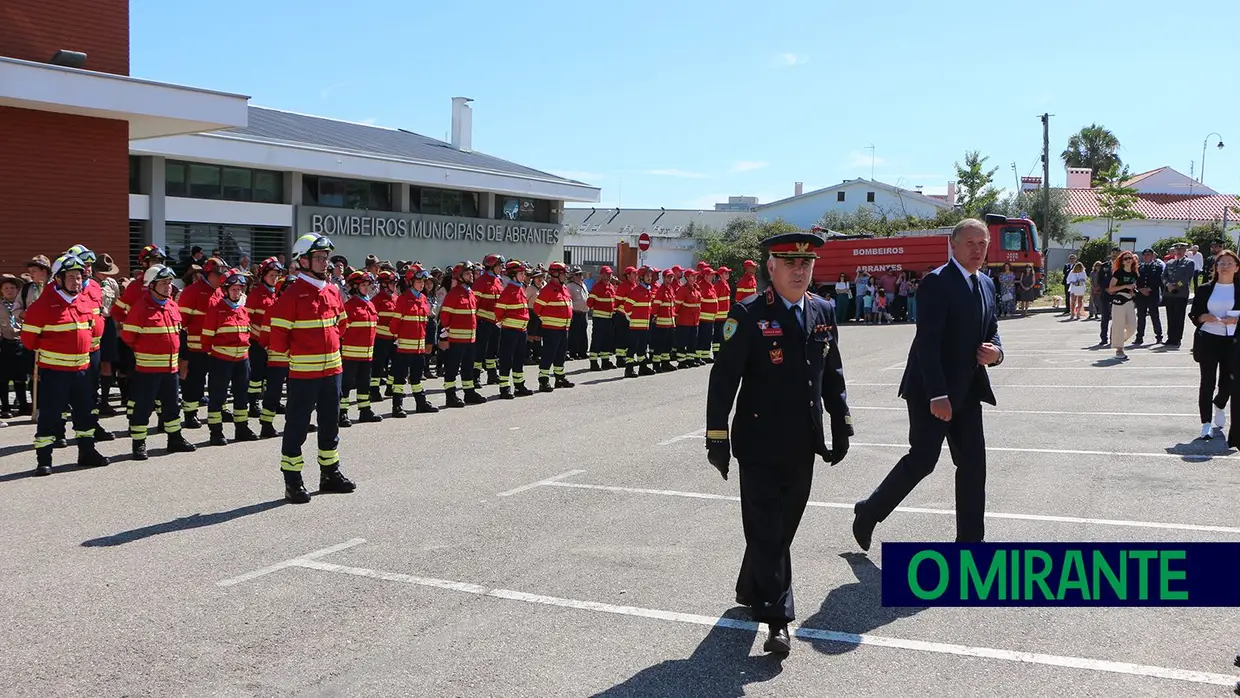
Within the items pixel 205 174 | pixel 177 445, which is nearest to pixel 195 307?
pixel 177 445

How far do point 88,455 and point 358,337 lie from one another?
3.31 meters

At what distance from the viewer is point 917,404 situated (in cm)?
676

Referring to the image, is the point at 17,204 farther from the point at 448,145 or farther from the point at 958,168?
the point at 958,168

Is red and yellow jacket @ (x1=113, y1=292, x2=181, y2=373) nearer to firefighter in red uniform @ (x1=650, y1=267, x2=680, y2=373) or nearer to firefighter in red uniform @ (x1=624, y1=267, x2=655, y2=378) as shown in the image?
firefighter in red uniform @ (x1=624, y1=267, x2=655, y2=378)

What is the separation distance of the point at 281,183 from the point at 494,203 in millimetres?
9516

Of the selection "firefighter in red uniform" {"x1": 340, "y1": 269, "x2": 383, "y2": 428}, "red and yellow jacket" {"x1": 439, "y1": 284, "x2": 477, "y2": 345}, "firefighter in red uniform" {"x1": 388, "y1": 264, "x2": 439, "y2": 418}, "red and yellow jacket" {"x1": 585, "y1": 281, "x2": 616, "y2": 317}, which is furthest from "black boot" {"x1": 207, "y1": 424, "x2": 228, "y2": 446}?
"red and yellow jacket" {"x1": 585, "y1": 281, "x2": 616, "y2": 317}

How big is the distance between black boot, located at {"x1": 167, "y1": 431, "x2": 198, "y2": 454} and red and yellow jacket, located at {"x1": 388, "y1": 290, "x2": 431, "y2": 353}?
361 cm

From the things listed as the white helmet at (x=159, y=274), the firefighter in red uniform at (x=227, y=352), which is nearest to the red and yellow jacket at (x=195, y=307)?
the firefighter in red uniform at (x=227, y=352)

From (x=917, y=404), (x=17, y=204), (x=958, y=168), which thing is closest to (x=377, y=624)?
(x=917, y=404)

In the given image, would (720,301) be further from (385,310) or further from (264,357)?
(264,357)

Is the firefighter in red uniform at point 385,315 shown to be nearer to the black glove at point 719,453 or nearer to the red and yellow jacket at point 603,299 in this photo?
the red and yellow jacket at point 603,299

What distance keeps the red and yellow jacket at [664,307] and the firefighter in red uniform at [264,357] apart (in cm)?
844

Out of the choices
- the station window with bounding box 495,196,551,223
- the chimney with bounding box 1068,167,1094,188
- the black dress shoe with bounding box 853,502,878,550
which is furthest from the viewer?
the chimney with bounding box 1068,167,1094,188

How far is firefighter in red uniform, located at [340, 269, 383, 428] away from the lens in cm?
1275
